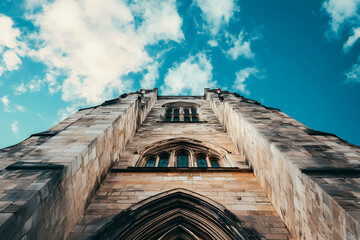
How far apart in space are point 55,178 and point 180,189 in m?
2.73

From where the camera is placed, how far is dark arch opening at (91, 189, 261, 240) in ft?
12.3

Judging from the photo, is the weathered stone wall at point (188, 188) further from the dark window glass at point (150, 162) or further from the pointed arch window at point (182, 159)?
the pointed arch window at point (182, 159)

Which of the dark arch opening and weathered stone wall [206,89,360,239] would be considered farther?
the dark arch opening

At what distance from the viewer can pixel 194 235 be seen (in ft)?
13.4

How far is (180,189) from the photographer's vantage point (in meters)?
4.79

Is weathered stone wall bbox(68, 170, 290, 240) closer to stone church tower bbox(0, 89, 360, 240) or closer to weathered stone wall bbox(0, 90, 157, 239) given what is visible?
stone church tower bbox(0, 89, 360, 240)

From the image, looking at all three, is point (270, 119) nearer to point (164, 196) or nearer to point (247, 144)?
point (247, 144)

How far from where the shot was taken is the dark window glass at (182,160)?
7.07 m

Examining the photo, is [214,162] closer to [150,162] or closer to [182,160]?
[182,160]

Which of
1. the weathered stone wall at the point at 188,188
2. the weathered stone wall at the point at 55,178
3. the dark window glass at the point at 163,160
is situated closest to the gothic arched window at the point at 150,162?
the dark window glass at the point at 163,160

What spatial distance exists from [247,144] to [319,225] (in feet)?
11.1

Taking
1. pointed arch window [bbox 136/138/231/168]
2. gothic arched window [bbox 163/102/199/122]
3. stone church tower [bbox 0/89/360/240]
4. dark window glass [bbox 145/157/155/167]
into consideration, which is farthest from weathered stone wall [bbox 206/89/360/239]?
gothic arched window [bbox 163/102/199/122]

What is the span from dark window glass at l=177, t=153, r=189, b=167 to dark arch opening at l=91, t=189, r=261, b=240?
7.57ft

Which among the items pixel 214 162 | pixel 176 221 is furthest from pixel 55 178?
pixel 214 162
